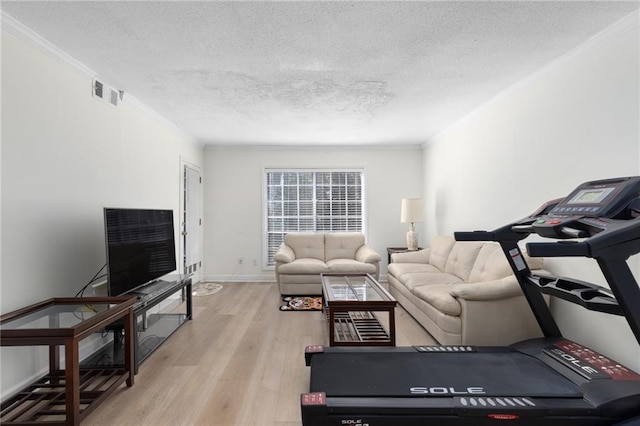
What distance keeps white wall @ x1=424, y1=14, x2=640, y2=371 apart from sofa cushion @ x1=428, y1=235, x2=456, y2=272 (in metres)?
0.39

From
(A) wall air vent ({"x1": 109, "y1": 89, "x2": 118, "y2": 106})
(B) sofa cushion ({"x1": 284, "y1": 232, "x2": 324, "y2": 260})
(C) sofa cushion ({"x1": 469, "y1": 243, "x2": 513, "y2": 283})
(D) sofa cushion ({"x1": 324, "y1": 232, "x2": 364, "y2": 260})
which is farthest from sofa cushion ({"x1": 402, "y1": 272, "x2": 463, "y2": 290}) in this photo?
(A) wall air vent ({"x1": 109, "y1": 89, "x2": 118, "y2": 106})

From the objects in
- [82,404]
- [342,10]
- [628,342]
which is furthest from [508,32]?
[82,404]

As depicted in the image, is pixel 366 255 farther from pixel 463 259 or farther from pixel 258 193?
pixel 258 193

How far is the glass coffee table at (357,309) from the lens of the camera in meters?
2.57

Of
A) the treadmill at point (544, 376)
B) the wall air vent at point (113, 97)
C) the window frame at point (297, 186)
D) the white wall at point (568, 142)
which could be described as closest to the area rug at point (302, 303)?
the window frame at point (297, 186)

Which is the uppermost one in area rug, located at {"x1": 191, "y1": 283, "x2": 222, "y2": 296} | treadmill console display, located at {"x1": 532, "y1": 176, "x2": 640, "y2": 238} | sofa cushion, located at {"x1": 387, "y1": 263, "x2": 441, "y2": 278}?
treadmill console display, located at {"x1": 532, "y1": 176, "x2": 640, "y2": 238}

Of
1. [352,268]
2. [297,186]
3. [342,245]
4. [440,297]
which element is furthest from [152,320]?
[297,186]

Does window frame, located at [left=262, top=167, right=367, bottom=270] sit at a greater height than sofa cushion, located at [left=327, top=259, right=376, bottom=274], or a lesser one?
greater

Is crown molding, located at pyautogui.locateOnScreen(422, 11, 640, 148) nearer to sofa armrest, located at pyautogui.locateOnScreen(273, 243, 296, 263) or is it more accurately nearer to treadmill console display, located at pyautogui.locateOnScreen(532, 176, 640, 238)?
treadmill console display, located at pyautogui.locateOnScreen(532, 176, 640, 238)

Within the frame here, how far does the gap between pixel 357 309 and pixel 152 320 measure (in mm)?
2399

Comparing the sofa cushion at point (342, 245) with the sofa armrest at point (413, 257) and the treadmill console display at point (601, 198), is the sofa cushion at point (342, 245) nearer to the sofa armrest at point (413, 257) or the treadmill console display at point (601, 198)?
the sofa armrest at point (413, 257)

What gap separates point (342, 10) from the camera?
72.8 inches

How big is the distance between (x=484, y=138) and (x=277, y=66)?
258cm

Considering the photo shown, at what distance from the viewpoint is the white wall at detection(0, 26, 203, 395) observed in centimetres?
195
